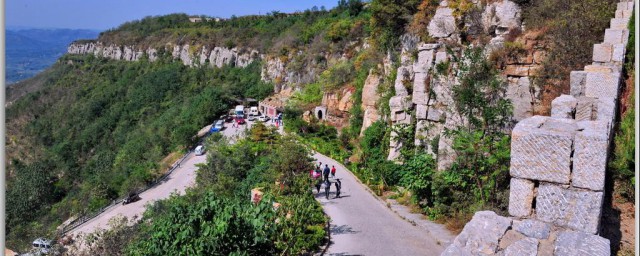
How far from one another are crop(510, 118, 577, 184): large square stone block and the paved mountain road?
20.1ft

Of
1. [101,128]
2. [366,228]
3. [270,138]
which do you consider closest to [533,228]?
[366,228]

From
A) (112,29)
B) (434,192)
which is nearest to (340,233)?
(434,192)

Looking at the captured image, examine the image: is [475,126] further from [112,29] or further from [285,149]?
[112,29]

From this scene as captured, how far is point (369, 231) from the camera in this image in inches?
479

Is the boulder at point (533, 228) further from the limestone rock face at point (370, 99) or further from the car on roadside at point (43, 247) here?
the limestone rock face at point (370, 99)

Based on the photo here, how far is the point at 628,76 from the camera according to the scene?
8.65 metres

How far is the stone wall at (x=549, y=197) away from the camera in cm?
416

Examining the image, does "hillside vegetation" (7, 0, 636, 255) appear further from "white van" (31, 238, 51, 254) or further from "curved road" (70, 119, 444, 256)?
"white van" (31, 238, 51, 254)

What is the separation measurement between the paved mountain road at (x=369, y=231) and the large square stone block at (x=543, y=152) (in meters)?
6.12

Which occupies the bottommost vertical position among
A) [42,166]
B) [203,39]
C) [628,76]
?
[42,166]

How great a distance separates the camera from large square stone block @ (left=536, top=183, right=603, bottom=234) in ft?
14.4

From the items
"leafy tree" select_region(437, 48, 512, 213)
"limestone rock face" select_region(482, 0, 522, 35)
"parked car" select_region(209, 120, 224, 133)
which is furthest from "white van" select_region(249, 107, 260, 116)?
"leafy tree" select_region(437, 48, 512, 213)

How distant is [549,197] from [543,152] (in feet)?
1.36

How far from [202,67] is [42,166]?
21330 millimetres
